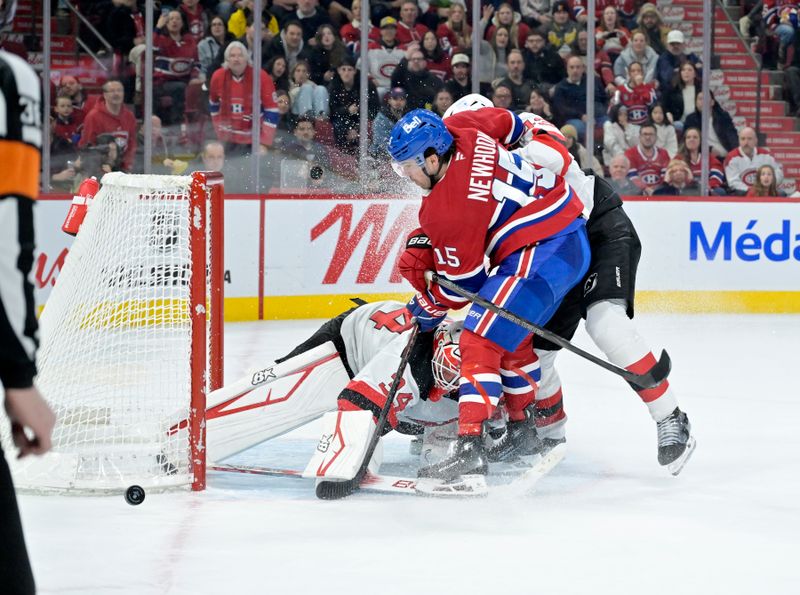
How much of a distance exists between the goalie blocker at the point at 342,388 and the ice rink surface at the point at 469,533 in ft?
0.52

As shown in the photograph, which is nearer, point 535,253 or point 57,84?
point 535,253

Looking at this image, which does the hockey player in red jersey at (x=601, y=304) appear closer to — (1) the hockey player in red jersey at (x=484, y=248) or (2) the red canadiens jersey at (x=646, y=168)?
(1) the hockey player in red jersey at (x=484, y=248)

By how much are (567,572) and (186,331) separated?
1323 mm

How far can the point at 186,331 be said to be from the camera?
3.54m

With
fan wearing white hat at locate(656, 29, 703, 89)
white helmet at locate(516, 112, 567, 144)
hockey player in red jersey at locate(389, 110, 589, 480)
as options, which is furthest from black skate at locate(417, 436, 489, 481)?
fan wearing white hat at locate(656, 29, 703, 89)

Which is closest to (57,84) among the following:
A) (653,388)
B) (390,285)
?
(390,285)

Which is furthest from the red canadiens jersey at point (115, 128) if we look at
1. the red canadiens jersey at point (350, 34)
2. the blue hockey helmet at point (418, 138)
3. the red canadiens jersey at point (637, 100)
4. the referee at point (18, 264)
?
the referee at point (18, 264)

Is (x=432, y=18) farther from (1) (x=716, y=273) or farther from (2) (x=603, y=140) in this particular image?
(1) (x=716, y=273)

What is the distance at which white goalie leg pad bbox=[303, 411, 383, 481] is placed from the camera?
3434mm

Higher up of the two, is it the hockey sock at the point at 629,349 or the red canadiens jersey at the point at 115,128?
the red canadiens jersey at the point at 115,128

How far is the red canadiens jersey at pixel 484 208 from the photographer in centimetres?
353

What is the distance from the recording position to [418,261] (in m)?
3.74

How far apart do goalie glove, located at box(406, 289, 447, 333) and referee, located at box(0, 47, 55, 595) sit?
2.25 metres

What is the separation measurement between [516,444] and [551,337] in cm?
44
